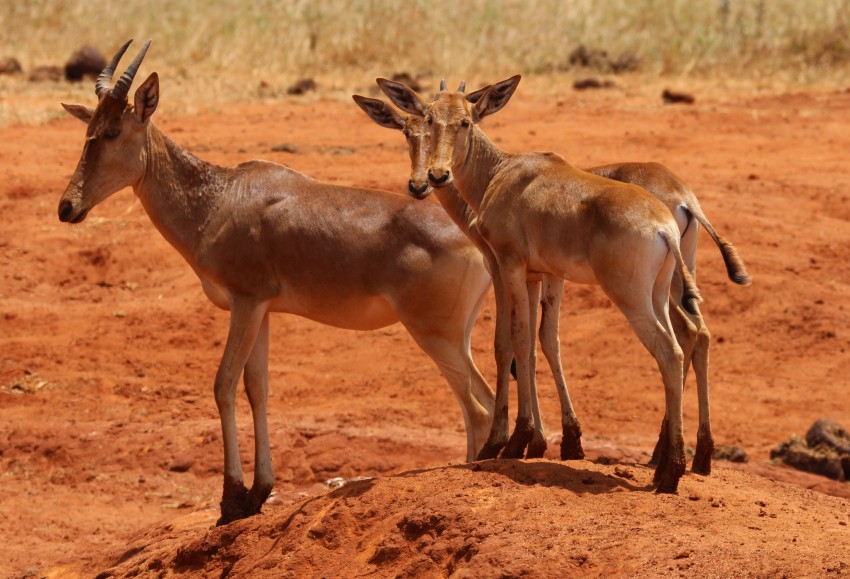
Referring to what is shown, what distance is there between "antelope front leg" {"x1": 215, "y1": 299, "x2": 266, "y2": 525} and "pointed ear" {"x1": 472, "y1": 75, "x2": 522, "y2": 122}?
2.13 meters

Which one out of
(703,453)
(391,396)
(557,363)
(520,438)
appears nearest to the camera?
(520,438)

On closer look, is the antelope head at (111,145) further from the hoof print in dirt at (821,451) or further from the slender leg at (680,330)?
the hoof print in dirt at (821,451)

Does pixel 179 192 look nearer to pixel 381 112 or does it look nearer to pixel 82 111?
pixel 82 111

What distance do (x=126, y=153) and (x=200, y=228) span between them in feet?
2.60

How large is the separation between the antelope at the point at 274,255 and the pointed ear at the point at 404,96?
30.9 inches

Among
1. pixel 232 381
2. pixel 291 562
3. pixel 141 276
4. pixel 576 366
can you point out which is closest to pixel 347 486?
pixel 291 562

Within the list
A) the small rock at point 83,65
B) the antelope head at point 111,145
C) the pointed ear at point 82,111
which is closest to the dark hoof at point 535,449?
the antelope head at point 111,145

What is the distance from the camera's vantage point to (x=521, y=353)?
10.0 metres

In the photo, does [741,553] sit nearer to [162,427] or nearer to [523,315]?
[523,315]

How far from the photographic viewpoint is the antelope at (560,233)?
9234mm

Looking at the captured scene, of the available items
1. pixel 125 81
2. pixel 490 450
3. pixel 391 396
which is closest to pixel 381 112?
pixel 125 81

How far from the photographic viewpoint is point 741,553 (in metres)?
7.93

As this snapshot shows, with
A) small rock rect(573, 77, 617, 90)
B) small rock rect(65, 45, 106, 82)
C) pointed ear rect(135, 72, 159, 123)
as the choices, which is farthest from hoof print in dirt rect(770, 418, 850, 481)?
small rock rect(65, 45, 106, 82)

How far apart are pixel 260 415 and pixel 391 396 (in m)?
4.90
